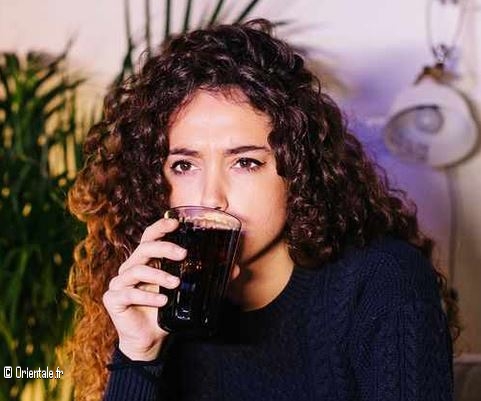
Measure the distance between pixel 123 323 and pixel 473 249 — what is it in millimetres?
1229

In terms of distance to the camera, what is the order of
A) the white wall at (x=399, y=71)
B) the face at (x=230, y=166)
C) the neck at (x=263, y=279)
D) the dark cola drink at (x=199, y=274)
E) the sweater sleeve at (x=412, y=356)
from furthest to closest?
1. the white wall at (x=399, y=71)
2. the neck at (x=263, y=279)
3. the face at (x=230, y=166)
4. the sweater sleeve at (x=412, y=356)
5. the dark cola drink at (x=199, y=274)

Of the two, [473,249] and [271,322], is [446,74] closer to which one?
[473,249]

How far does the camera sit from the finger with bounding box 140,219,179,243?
3.47ft

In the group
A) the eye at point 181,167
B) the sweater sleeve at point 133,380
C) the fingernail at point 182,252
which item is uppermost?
the eye at point 181,167

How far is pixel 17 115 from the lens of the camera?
2.07 meters

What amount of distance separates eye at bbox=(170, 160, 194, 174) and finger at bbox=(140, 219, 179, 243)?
21 centimetres

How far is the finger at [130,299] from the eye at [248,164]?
0.25 meters

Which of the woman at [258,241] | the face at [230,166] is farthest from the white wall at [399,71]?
the face at [230,166]

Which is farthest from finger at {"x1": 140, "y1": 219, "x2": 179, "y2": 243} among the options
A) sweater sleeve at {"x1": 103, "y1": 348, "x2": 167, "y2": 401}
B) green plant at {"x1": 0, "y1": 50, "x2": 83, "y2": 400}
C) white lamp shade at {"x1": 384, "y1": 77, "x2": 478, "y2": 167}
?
white lamp shade at {"x1": 384, "y1": 77, "x2": 478, "y2": 167}

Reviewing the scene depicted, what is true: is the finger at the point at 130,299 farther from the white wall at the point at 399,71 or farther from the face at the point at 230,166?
the white wall at the point at 399,71

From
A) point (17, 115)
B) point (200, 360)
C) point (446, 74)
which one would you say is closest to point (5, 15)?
point (17, 115)

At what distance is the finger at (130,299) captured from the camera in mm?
1055

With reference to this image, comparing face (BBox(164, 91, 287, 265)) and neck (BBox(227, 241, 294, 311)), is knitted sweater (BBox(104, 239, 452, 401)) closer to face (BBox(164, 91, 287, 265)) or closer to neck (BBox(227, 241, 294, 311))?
neck (BBox(227, 241, 294, 311))

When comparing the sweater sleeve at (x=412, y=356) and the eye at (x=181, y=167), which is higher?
the eye at (x=181, y=167)
